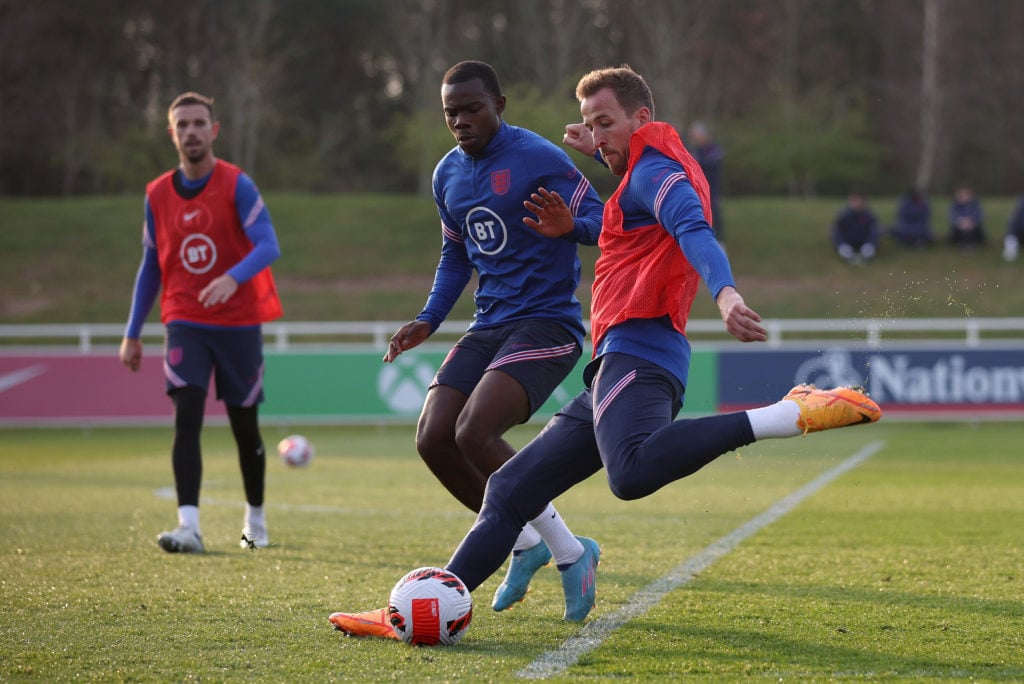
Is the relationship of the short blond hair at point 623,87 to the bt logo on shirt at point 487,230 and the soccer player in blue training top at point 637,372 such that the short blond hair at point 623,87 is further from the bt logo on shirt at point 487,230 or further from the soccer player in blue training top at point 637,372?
the bt logo on shirt at point 487,230

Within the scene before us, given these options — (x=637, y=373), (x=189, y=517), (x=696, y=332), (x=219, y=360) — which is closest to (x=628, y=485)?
(x=637, y=373)

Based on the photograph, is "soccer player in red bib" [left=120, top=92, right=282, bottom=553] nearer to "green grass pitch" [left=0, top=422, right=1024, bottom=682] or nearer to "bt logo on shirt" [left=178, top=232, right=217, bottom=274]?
"bt logo on shirt" [left=178, top=232, right=217, bottom=274]

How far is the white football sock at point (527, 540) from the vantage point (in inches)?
217

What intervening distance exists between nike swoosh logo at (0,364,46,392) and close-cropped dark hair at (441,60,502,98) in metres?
14.0

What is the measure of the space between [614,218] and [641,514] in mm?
4459

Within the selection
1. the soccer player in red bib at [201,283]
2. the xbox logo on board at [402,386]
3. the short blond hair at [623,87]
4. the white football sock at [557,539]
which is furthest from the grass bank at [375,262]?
the short blond hair at [623,87]

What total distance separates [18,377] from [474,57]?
84.1 feet

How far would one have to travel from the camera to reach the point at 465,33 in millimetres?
44062

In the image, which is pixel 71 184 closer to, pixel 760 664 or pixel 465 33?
pixel 465 33

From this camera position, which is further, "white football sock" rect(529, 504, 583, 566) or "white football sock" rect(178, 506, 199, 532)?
"white football sock" rect(178, 506, 199, 532)

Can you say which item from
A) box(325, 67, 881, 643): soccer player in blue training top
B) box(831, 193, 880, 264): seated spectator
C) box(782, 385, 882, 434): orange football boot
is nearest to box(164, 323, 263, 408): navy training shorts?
box(325, 67, 881, 643): soccer player in blue training top

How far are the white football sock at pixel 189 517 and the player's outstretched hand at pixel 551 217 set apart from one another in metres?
3.00

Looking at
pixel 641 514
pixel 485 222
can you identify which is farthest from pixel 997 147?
pixel 485 222

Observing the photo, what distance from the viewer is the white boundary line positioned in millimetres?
4344
